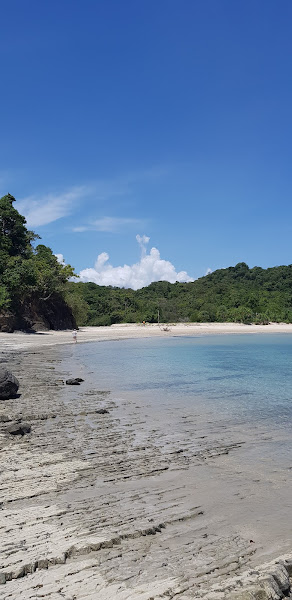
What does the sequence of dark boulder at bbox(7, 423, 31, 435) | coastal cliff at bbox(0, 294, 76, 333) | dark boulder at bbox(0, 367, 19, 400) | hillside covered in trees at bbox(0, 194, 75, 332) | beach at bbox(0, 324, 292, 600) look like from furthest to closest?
coastal cliff at bbox(0, 294, 76, 333) < hillside covered in trees at bbox(0, 194, 75, 332) < dark boulder at bbox(0, 367, 19, 400) < dark boulder at bbox(7, 423, 31, 435) < beach at bbox(0, 324, 292, 600)

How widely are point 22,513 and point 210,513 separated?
2.33 m

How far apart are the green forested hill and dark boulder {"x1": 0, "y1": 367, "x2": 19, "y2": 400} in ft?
192

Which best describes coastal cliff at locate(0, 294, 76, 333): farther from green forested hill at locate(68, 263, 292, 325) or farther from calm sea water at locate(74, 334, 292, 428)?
calm sea water at locate(74, 334, 292, 428)

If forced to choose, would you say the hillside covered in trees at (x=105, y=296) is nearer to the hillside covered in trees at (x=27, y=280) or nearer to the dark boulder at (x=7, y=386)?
the hillside covered in trees at (x=27, y=280)

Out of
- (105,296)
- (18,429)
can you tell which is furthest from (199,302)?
(18,429)

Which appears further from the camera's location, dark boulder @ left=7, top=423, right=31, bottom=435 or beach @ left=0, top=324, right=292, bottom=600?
dark boulder @ left=7, top=423, right=31, bottom=435

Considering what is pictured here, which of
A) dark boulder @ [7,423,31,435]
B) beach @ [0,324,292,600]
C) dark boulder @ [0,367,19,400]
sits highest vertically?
dark boulder @ [0,367,19,400]

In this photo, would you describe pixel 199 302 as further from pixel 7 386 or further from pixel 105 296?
pixel 7 386

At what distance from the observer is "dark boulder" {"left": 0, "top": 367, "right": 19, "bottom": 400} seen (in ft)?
39.7

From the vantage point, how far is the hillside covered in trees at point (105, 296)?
162 ft

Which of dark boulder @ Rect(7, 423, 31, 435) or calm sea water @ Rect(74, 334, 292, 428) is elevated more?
dark boulder @ Rect(7, 423, 31, 435)

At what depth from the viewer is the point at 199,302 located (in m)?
98.9

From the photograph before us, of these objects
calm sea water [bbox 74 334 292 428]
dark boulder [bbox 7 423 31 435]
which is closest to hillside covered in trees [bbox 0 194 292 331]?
calm sea water [bbox 74 334 292 428]

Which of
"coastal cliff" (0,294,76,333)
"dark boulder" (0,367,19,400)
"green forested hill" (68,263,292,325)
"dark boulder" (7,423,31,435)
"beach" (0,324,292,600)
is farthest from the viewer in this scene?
"green forested hill" (68,263,292,325)
